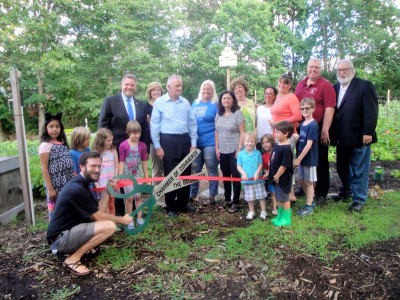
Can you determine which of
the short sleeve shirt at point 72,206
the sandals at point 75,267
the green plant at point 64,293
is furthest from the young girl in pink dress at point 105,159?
the green plant at point 64,293

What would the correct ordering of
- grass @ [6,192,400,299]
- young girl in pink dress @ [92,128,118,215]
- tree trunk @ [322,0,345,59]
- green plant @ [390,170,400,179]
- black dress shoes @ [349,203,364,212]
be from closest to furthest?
grass @ [6,192,400,299]
young girl in pink dress @ [92,128,118,215]
black dress shoes @ [349,203,364,212]
green plant @ [390,170,400,179]
tree trunk @ [322,0,345,59]

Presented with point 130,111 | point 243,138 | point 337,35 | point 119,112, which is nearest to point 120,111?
point 119,112

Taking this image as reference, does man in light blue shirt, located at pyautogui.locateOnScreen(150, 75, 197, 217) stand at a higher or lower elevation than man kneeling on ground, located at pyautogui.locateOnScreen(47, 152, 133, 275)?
higher

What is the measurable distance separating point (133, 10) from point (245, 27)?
9003mm

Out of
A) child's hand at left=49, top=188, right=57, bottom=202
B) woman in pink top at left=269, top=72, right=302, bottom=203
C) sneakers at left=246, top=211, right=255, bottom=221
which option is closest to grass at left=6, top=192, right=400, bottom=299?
sneakers at left=246, top=211, right=255, bottom=221

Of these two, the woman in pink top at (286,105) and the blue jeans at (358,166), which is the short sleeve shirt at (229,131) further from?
the blue jeans at (358,166)

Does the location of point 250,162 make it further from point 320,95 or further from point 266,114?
point 320,95

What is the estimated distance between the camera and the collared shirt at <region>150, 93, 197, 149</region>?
13.6 feet

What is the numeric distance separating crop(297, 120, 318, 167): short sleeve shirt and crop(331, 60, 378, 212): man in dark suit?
50 centimetres

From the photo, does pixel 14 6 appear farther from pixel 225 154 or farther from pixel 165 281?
pixel 165 281

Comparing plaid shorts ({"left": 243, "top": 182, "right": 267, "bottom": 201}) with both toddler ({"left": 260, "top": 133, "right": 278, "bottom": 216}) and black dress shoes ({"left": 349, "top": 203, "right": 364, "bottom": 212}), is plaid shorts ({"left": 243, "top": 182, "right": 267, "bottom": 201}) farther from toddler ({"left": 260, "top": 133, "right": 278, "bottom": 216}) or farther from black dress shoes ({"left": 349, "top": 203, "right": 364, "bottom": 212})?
black dress shoes ({"left": 349, "top": 203, "right": 364, "bottom": 212})

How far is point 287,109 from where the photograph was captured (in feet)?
13.7

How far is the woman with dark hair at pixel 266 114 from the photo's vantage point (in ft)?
14.5

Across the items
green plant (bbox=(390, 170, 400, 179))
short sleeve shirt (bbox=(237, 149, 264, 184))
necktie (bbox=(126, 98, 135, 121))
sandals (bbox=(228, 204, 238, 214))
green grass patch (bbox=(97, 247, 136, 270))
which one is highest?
necktie (bbox=(126, 98, 135, 121))
